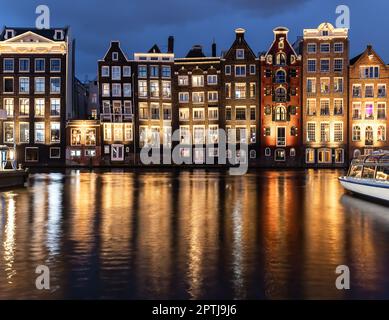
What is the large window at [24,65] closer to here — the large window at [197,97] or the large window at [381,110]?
the large window at [197,97]

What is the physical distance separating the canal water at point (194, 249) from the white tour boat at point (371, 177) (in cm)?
167

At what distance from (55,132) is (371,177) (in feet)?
237

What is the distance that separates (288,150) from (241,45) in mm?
20355

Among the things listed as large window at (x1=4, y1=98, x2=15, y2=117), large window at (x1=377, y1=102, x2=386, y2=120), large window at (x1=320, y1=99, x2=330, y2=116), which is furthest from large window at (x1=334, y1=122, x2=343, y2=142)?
large window at (x1=4, y1=98, x2=15, y2=117)

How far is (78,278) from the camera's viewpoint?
1166 cm

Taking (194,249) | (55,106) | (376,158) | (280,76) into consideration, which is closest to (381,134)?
(280,76)

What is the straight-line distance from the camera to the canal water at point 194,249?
10.8 m

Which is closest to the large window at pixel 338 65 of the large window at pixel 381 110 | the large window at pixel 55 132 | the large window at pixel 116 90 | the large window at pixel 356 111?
the large window at pixel 356 111

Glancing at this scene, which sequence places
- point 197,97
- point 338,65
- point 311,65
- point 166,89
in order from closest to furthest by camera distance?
point 338,65, point 311,65, point 197,97, point 166,89

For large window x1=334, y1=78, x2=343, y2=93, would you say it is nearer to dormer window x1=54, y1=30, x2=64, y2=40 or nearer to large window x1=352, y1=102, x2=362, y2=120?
large window x1=352, y1=102, x2=362, y2=120

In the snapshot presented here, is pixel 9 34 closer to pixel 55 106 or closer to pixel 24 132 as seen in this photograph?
pixel 55 106

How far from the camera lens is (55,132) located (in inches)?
3730

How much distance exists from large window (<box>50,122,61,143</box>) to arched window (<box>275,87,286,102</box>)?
128ft

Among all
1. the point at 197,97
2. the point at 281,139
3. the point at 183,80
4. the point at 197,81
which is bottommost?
the point at 281,139
